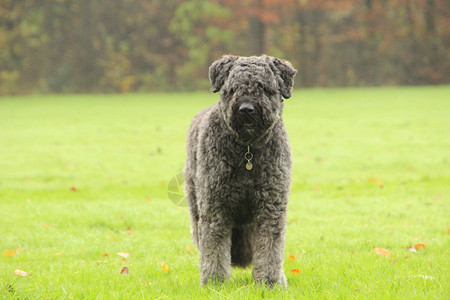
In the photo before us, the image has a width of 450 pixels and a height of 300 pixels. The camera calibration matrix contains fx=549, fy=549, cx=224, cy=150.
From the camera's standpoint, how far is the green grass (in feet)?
16.2

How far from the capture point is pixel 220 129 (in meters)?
4.80

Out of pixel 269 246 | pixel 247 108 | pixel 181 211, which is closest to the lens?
pixel 247 108

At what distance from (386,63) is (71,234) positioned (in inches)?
1277

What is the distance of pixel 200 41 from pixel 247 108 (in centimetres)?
3387

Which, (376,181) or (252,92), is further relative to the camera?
(376,181)

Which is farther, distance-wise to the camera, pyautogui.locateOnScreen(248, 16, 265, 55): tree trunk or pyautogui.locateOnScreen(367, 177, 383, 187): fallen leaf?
pyautogui.locateOnScreen(248, 16, 265, 55): tree trunk

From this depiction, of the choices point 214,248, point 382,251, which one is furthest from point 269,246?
point 382,251

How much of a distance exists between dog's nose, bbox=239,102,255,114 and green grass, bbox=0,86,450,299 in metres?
1.48

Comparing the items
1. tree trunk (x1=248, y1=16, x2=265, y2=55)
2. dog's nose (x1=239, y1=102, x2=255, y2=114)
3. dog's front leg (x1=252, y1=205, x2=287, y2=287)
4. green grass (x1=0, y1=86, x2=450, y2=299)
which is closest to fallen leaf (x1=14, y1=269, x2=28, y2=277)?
green grass (x1=0, y1=86, x2=450, y2=299)

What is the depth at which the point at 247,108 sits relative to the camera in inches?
168

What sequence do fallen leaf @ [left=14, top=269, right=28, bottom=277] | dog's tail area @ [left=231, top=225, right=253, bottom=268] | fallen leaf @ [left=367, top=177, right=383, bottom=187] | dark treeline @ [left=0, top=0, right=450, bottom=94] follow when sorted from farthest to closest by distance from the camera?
dark treeline @ [left=0, top=0, right=450, bottom=94]
fallen leaf @ [left=367, top=177, right=383, bottom=187]
fallen leaf @ [left=14, top=269, right=28, bottom=277]
dog's tail area @ [left=231, top=225, right=253, bottom=268]

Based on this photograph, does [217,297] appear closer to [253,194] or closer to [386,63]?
[253,194]

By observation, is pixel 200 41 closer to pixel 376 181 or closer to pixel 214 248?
pixel 376 181

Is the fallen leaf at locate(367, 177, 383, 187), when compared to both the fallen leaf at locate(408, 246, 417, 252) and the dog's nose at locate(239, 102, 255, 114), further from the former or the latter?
the dog's nose at locate(239, 102, 255, 114)
